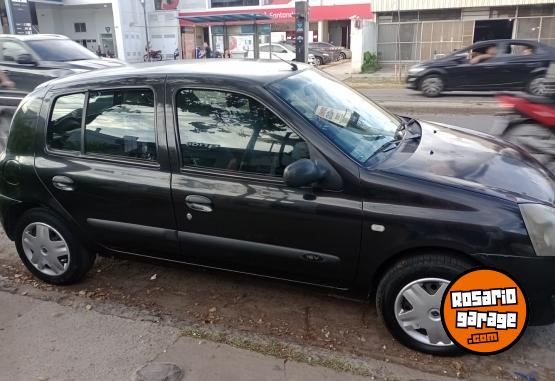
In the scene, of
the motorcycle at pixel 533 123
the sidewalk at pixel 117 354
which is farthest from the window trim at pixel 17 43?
the motorcycle at pixel 533 123

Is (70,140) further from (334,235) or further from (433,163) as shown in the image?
(433,163)

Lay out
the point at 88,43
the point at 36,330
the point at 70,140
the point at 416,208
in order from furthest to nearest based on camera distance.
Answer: the point at 88,43, the point at 70,140, the point at 36,330, the point at 416,208

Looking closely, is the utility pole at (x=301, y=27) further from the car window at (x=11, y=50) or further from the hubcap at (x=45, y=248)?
the hubcap at (x=45, y=248)

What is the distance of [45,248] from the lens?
378 cm

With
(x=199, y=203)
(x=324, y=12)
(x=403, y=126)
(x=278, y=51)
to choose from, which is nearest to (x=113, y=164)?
(x=199, y=203)

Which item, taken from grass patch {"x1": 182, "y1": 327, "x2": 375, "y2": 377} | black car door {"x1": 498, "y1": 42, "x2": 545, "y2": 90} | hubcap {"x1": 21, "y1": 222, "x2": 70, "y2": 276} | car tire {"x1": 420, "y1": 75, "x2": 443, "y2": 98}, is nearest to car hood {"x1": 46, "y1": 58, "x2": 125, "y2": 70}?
hubcap {"x1": 21, "y1": 222, "x2": 70, "y2": 276}

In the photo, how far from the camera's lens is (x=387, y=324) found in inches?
115

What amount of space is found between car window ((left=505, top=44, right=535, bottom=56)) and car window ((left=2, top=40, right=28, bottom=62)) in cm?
1168

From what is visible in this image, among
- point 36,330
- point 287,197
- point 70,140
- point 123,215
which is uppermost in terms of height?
point 70,140

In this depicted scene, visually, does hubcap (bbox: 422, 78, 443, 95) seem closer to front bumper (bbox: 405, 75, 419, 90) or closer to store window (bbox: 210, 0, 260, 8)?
front bumper (bbox: 405, 75, 419, 90)

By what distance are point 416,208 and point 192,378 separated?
1524 mm

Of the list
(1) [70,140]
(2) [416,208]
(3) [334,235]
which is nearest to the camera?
(2) [416,208]

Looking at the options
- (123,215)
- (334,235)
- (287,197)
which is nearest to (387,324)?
(334,235)

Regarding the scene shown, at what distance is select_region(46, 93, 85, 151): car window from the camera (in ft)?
11.7
